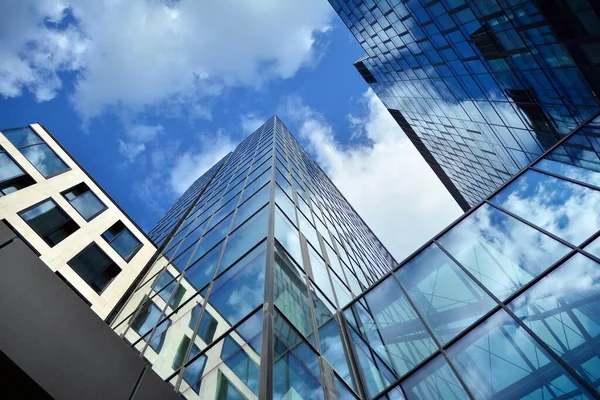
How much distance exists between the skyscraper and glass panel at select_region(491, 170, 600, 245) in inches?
2.0

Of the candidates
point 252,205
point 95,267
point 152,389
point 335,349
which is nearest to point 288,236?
point 252,205

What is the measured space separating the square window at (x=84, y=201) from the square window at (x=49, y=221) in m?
1.30

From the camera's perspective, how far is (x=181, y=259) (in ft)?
48.6

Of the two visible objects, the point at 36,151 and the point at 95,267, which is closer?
the point at 95,267

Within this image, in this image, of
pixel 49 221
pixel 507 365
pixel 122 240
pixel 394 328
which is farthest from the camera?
pixel 122 240

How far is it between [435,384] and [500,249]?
468cm

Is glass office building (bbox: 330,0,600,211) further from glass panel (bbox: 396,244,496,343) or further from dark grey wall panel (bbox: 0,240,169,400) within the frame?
dark grey wall panel (bbox: 0,240,169,400)

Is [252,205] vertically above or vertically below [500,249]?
above

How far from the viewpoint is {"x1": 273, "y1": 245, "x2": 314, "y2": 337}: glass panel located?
8.73 m

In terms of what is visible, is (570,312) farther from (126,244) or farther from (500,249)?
(126,244)

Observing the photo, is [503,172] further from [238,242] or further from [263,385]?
[263,385]

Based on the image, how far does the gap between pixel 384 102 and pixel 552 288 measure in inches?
1694

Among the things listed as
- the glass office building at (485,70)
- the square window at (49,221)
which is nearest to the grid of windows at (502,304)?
the glass office building at (485,70)

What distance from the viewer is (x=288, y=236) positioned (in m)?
11.8
